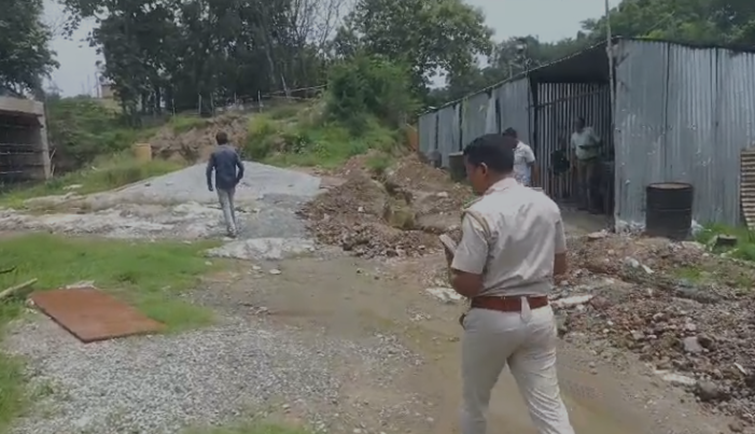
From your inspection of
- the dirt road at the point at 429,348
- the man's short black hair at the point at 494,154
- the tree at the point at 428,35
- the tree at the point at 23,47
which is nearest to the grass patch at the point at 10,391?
the dirt road at the point at 429,348

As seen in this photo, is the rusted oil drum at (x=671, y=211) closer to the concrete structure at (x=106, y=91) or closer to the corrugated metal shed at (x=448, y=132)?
the corrugated metal shed at (x=448, y=132)

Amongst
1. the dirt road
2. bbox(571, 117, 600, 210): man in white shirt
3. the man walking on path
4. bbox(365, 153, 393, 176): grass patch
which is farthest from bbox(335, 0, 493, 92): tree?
the dirt road

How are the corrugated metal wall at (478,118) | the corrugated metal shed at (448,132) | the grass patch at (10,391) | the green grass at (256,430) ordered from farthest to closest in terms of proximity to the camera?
1. the corrugated metal shed at (448,132)
2. the corrugated metal wall at (478,118)
3. the grass patch at (10,391)
4. the green grass at (256,430)

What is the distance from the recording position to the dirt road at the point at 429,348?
4547 mm

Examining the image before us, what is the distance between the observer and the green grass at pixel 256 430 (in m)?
4.05

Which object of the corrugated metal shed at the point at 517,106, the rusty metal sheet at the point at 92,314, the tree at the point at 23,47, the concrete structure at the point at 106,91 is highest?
the tree at the point at 23,47

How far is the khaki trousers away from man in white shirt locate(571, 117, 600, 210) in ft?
30.9

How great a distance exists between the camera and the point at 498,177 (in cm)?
322

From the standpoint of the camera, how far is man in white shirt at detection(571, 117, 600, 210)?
12109mm

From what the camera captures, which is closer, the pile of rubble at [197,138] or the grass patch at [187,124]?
the pile of rubble at [197,138]

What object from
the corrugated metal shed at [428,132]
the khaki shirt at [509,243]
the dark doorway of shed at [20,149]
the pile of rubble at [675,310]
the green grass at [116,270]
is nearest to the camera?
the khaki shirt at [509,243]

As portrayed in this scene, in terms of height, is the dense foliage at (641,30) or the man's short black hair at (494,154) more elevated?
the dense foliage at (641,30)

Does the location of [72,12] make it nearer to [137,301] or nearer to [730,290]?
[137,301]

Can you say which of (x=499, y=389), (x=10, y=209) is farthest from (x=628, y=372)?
(x=10, y=209)
